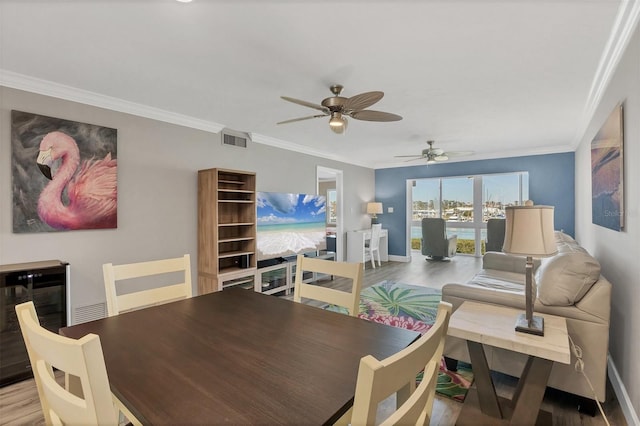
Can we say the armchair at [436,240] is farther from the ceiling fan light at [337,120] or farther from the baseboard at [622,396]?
the ceiling fan light at [337,120]

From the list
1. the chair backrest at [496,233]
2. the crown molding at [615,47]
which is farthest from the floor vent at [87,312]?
the chair backrest at [496,233]

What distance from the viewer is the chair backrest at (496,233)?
589cm

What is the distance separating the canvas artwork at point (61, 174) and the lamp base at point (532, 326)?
139 inches

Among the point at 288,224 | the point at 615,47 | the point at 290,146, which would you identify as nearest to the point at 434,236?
the point at 288,224

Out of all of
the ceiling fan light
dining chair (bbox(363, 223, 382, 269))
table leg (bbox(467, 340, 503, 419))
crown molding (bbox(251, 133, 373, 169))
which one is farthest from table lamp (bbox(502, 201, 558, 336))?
dining chair (bbox(363, 223, 382, 269))

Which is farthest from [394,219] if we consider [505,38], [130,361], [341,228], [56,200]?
[130,361]

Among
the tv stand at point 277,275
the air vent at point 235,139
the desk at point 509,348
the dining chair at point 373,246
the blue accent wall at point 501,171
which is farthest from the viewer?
the dining chair at point 373,246

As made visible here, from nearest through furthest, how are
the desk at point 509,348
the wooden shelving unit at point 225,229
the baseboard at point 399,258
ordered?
the desk at point 509,348 < the wooden shelving unit at point 225,229 < the baseboard at point 399,258

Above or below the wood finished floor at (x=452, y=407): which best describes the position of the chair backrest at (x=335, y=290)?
above

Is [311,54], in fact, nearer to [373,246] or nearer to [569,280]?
[569,280]

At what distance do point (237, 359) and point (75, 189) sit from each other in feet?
9.05

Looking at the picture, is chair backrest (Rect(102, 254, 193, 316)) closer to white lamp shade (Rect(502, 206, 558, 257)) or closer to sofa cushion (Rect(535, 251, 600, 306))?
white lamp shade (Rect(502, 206, 558, 257))

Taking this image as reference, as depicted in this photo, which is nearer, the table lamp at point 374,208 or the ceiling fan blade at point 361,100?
the ceiling fan blade at point 361,100

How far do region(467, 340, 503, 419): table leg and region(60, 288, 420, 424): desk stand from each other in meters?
0.87
